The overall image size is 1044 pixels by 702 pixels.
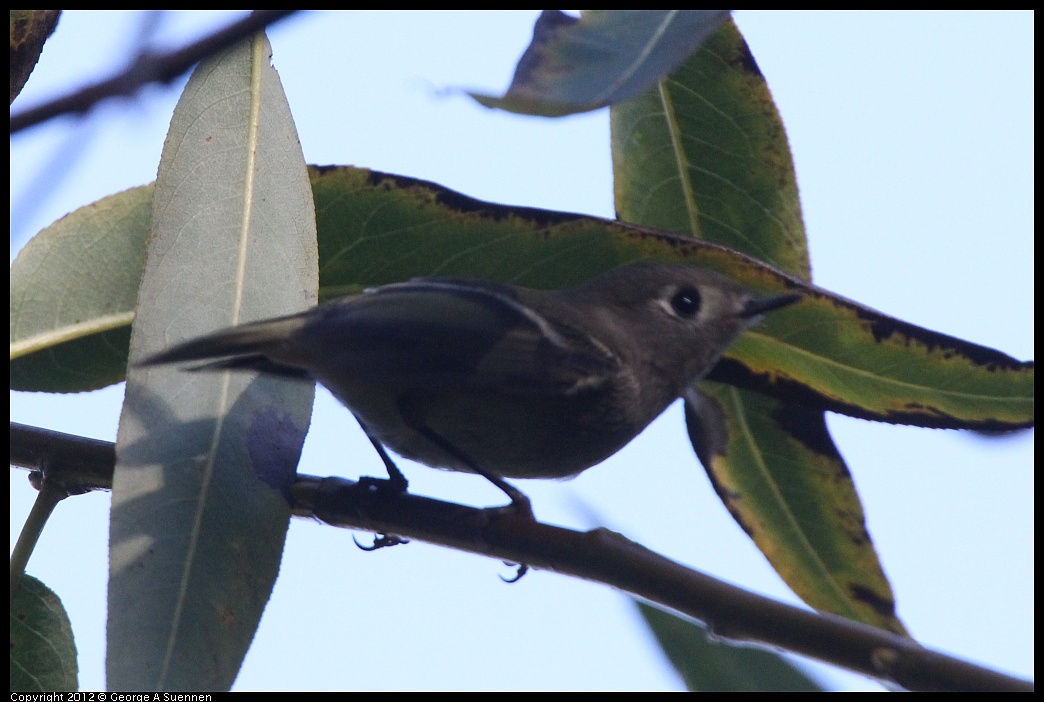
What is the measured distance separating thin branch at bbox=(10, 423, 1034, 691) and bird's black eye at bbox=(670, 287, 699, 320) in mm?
1282

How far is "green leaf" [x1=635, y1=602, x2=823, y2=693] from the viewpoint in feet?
3.89

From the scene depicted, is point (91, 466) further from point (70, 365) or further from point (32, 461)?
point (70, 365)

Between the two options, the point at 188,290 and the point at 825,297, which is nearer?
the point at 188,290

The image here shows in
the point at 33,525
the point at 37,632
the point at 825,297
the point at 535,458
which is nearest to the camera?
the point at 33,525

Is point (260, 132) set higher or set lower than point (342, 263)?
higher

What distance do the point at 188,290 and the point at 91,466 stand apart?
16.5 inches

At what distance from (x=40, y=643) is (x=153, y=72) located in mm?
1643

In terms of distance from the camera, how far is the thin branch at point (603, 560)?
1336 mm

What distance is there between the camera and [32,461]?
2.05 m

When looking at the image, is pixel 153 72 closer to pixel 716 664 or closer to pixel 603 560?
pixel 716 664

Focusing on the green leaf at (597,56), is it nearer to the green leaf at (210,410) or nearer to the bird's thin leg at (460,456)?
the green leaf at (210,410)

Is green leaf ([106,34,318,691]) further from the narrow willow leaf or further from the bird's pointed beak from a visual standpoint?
the bird's pointed beak
